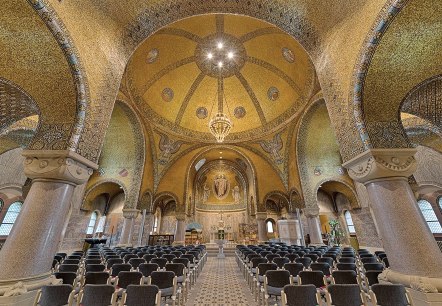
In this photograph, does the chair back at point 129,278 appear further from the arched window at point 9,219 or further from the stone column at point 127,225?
the arched window at point 9,219

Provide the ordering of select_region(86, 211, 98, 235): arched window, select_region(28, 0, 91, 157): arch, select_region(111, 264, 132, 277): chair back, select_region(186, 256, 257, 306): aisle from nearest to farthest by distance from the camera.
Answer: select_region(28, 0, 91, 157): arch, select_region(111, 264, 132, 277): chair back, select_region(186, 256, 257, 306): aisle, select_region(86, 211, 98, 235): arched window

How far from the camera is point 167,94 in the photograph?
14.6 m

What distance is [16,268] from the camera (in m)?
3.22

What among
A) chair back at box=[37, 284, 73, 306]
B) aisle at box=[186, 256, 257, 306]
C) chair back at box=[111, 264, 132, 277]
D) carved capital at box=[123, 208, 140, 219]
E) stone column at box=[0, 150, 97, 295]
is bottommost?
aisle at box=[186, 256, 257, 306]

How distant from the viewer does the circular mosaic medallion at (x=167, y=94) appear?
14355 millimetres

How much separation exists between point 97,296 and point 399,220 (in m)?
5.15

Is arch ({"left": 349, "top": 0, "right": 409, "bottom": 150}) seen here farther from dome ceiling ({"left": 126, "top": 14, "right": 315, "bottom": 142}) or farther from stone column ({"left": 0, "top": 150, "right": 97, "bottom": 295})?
dome ceiling ({"left": 126, "top": 14, "right": 315, "bottom": 142})

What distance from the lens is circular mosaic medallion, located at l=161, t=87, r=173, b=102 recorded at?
1435 centimetres

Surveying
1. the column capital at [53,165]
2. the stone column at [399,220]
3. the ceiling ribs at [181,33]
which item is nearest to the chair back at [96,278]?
the column capital at [53,165]

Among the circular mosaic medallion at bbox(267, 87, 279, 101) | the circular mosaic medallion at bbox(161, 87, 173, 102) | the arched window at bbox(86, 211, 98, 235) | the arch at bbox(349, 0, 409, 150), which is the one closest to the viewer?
the arch at bbox(349, 0, 409, 150)

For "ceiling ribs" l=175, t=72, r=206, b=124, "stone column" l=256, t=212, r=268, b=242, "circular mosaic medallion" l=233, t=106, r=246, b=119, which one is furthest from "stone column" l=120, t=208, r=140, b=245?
"circular mosaic medallion" l=233, t=106, r=246, b=119

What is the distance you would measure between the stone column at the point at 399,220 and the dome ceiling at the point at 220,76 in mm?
8607

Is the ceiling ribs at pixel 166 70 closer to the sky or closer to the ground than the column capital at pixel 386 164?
closer to the sky

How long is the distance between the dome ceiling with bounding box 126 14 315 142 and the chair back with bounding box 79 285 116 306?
11332 millimetres
